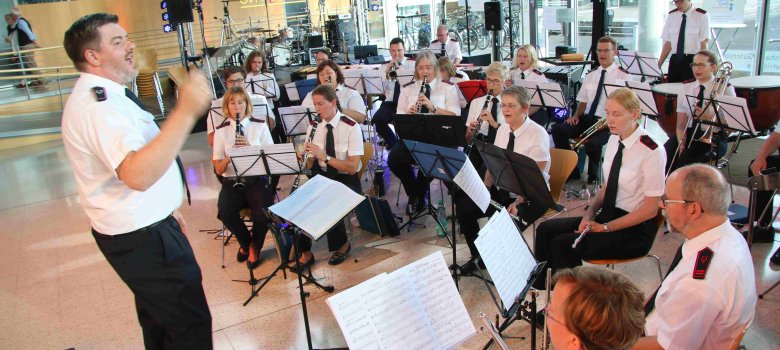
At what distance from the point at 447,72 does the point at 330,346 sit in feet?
12.1

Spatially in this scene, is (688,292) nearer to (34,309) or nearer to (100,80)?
(100,80)

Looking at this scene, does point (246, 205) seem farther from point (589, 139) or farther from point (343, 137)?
point (589, 139)

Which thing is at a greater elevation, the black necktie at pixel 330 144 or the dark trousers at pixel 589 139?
the black necktie at pixel 330 144

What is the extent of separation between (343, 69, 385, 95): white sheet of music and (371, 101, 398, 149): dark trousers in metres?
0.20

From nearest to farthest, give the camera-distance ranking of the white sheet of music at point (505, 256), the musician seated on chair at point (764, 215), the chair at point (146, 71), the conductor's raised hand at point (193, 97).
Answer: the conductor's raised hand at point (193, 97) < the white sheet of music at point (505, 256) < the musician seated on chair at point (764, 215) < the chair at point (146, 71)

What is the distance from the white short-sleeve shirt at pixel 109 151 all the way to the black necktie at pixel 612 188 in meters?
2.49

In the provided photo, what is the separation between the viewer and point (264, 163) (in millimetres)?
4426

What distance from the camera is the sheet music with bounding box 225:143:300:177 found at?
4348mm

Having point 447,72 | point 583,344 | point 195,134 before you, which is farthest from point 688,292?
point 195,134

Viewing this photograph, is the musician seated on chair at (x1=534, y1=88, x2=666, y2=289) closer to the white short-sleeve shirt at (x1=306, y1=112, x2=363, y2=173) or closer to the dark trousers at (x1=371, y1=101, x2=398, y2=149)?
the white short-sleeve shirt at (x1=306, y1=112, x2=363, y2=173)

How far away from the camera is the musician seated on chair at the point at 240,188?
4691 millimetres

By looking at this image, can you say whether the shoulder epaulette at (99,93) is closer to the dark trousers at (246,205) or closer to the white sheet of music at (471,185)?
the white sheet of music at (471,185)

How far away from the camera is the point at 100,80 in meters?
2.20

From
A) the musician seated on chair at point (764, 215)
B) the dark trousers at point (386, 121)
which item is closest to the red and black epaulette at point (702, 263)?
the musician seated on chair at point (764, 215)
